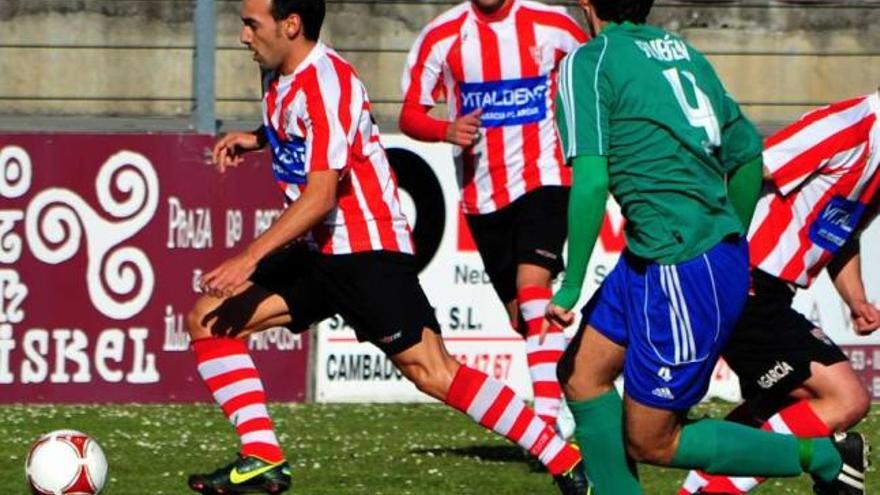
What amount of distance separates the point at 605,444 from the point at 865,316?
1405 millimetres

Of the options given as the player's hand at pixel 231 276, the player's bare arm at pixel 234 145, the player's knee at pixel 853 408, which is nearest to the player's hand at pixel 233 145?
the player's bare arm at pixel 234 145

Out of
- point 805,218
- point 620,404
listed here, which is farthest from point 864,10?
point 620,404

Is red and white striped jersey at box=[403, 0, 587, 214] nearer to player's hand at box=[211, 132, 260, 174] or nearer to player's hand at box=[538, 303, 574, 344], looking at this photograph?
player's hand at box=[211, 132, 260, 174]

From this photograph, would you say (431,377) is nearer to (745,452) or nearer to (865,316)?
(745,452)

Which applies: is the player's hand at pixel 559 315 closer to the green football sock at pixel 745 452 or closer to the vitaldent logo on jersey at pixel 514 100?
the green football sock at pixel 745 452

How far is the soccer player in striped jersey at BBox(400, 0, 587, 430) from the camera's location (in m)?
9.55

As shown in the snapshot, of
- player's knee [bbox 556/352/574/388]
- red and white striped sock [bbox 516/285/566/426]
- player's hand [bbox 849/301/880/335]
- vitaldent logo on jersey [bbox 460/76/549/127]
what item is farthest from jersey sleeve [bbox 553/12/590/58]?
player's knee [bbox 556/352/574/388]

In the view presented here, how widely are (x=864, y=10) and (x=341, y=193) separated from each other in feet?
20.2

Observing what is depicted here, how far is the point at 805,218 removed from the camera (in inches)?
307

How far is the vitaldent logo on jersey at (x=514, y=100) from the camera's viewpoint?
384 inches

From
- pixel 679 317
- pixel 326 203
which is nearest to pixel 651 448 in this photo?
pixel 679 317

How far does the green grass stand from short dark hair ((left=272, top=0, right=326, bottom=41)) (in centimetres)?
182

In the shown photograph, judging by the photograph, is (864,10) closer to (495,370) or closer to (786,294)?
(495,370)

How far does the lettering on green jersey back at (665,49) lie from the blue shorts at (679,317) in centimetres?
57
